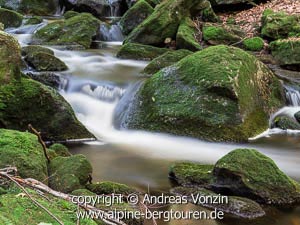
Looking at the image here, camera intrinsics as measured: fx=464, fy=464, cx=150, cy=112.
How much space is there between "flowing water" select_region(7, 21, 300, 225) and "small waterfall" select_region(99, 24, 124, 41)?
325 cm

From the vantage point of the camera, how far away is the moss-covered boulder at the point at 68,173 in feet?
14.5

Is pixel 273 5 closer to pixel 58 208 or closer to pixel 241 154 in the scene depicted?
pixel 241 154

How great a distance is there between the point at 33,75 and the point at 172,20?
4.85m

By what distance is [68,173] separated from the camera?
14.9ft

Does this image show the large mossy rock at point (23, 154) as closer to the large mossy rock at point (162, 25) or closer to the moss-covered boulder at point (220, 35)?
the large mossy rock at point (162, 25)

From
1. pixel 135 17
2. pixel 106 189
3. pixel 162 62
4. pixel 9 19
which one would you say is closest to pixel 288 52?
pixel 162 62

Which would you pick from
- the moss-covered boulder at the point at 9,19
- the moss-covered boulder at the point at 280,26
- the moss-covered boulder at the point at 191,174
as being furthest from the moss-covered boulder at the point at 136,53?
the moss-covered boulder at the point at 191,174

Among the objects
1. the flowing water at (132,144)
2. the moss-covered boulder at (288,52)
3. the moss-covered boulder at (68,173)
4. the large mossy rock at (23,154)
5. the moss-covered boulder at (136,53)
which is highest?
the moss-covered boulder at (288,52)

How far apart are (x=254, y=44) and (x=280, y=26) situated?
0.92m

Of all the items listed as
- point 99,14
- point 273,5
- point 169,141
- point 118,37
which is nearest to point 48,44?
point 118,37

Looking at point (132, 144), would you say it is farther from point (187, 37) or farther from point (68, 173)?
point (187, 37)

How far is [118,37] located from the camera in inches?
560

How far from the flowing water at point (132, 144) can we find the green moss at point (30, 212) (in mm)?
1715

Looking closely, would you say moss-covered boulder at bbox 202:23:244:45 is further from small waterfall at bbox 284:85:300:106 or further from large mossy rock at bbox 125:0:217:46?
small waterfall at bbox 284:85:300:106
